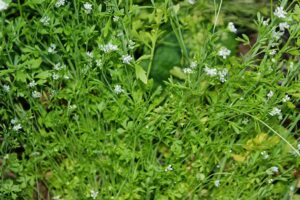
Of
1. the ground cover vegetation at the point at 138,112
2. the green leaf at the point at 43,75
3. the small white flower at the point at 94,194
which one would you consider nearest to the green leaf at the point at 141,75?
the ground cover vegetation at the point at 138,112

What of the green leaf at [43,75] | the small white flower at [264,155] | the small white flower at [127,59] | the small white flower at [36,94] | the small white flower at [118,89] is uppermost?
the small white flower at [127,59]

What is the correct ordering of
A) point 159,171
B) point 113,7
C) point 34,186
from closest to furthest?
1. point 113,7
2. point 159,171
3. point 34,186

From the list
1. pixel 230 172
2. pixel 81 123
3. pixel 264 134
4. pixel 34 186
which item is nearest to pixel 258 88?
pixel 264 134

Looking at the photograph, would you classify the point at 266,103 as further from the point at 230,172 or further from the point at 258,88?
the point at 230,172

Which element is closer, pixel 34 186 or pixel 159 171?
pixel 159 171

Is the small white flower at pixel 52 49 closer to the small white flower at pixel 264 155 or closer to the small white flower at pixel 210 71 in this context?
the small white flower at pixel 210 71

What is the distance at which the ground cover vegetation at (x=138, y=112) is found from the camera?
176 cm

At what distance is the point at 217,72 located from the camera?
68.7 inches

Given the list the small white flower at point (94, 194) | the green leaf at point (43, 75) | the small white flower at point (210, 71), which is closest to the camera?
the small white flower at point (210, 71)

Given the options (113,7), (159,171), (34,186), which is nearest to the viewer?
(113,7)

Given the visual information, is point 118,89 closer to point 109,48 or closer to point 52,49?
point 109,48

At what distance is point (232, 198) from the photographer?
1.93 m

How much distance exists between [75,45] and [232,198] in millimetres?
825

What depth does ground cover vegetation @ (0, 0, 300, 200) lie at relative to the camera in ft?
5.78
